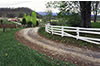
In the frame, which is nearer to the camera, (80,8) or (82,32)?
(82,32)

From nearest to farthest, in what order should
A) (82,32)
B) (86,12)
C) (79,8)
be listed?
(82,32), (86,12), (79,8)

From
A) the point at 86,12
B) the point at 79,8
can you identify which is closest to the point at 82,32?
the point at 86,12

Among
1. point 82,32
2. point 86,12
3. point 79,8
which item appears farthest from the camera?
point 79,8

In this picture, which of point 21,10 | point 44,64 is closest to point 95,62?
point 44,64

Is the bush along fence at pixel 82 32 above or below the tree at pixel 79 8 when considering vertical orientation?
below

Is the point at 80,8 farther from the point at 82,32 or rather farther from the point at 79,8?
the point at 82,32

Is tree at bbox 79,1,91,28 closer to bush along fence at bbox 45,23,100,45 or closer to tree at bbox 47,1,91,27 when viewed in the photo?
tree at bbox 47,1,91,27

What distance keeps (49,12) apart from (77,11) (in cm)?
2787

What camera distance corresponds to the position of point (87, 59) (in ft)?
17.7

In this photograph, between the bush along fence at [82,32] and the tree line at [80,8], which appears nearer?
the bush along fence at [82,32]

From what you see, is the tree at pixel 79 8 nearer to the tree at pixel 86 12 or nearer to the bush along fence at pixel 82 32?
the tree at pixel 86 12

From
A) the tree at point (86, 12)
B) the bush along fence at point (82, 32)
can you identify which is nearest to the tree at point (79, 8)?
the tree at point (86, 12)

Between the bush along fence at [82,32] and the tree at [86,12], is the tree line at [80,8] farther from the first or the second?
the bush along fence at [82,32]

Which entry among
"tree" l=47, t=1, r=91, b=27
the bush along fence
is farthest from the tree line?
the bush along fence
